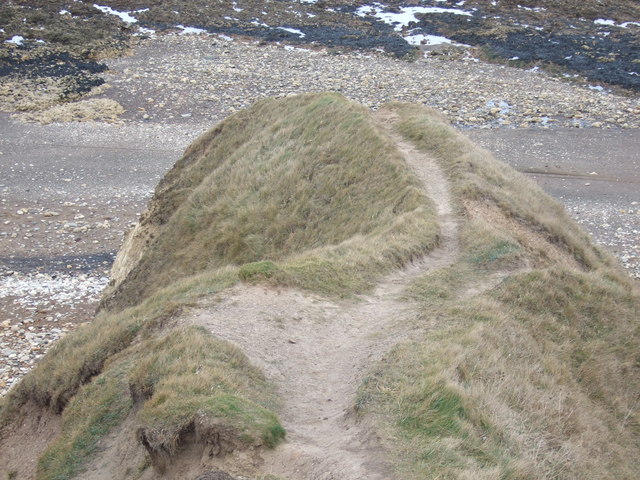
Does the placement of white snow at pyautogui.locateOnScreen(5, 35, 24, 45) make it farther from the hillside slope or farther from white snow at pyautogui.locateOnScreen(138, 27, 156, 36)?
the hillside slope

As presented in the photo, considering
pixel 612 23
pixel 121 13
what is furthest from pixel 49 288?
pixel 612 23

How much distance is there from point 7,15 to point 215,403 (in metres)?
57.6

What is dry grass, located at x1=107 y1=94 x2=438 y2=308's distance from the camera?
16.1 metres

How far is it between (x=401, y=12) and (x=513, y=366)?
59133 millimetres

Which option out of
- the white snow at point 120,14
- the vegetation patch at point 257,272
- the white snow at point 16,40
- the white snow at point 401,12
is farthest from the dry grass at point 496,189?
the white snow at point 120,14

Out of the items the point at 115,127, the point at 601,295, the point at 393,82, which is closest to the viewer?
the point at 601,295

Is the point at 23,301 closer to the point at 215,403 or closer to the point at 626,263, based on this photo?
the point at 215,403

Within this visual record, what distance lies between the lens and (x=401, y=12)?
65.7 m

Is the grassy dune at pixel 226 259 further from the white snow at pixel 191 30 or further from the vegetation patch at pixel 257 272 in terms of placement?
the white snow at pixel 191 30

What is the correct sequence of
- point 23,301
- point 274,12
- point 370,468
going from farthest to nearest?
point 274,12 < point 23,301 < point 370,468

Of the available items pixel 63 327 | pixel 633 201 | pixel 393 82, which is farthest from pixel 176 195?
pixel 393 82

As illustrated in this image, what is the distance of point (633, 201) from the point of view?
34.2 metres

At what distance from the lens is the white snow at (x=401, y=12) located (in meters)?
63.3

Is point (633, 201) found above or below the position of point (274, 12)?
below
